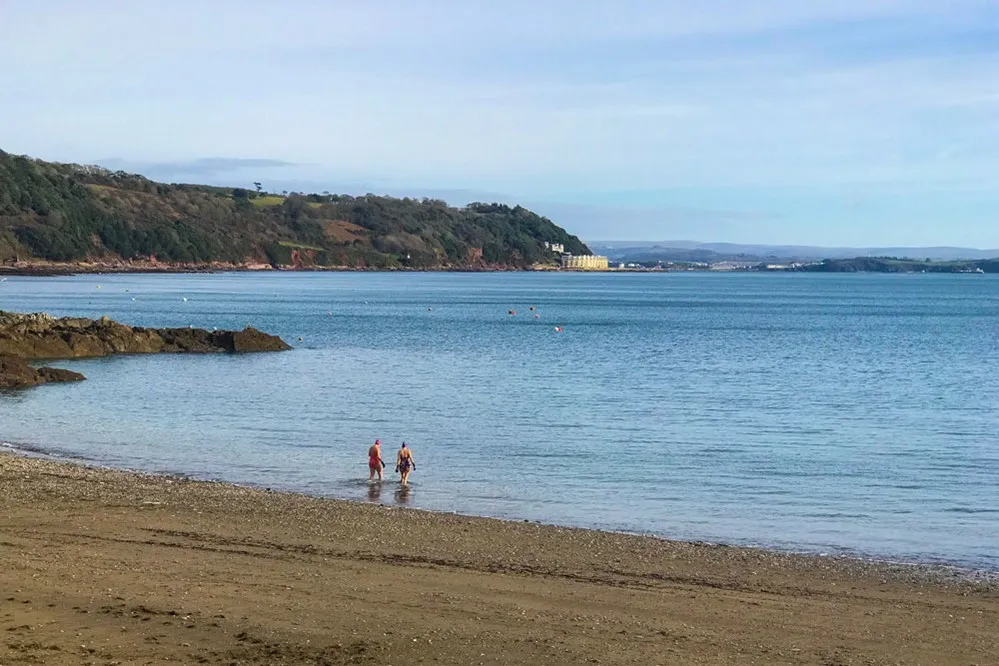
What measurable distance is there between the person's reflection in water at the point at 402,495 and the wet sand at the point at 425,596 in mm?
2428

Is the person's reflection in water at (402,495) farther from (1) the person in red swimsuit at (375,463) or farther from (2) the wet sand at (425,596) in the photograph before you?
(2) the wet sand at (425,596)

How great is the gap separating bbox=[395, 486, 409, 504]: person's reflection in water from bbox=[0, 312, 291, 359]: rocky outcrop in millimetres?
32664

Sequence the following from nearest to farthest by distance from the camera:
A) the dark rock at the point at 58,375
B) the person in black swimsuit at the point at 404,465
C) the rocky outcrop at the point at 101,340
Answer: the person in black swimsuit at the point at 404,465 < the dark rock at the point at 58,375 < the rocky outcrop at the point at 101,340

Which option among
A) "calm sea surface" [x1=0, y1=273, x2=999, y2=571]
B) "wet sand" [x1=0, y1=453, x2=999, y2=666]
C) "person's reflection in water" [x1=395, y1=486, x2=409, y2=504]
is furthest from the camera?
"person's reflection in water" [x1=395, y1=486, x2=409, y2=504]

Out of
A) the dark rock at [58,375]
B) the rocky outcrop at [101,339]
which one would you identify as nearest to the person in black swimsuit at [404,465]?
the dark rock at [58,375]

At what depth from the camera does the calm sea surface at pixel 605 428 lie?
20625 millimetres

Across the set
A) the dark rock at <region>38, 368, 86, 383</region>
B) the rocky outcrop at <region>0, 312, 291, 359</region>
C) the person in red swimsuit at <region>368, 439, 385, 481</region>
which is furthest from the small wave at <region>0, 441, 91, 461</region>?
the rocky outcrop at <region>0, 312, 291, 359</region>

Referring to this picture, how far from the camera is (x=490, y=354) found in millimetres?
59938

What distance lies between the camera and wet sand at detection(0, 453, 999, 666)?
1113cm

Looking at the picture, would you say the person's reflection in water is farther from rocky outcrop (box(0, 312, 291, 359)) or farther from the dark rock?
rocky outcrop (box(0, 312, 291, 359))

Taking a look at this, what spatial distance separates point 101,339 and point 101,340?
0.08 m

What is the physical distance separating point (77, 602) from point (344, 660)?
3.24 m

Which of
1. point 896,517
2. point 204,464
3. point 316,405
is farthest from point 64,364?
point 896,517

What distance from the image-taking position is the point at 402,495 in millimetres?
21812
